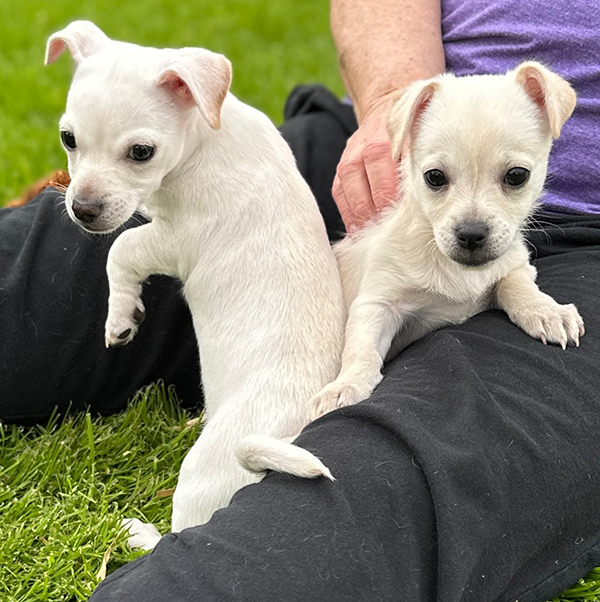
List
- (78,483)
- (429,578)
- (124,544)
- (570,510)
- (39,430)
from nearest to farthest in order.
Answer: (429,578)
(570,510)
(124,544)
(78,483)
(39,430)

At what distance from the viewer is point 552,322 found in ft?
8.68

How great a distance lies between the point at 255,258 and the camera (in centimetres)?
274

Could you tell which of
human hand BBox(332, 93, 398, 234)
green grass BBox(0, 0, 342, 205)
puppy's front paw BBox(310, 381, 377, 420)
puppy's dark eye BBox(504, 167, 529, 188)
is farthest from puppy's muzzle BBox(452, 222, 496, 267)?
green grass BBox(0, 0, 342, 205)

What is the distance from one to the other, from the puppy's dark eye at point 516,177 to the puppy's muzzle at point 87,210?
100cm

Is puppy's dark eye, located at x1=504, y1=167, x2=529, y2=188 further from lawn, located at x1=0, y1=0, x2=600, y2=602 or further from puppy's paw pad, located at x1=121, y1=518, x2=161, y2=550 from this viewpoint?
puppy's paw pad, located at x1=121, y1=518, x2=161, y2=550

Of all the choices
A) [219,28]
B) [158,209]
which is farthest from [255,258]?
[219,28]

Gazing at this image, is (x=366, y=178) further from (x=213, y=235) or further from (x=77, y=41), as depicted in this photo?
(x=77, y=41)

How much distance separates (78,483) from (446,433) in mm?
1165

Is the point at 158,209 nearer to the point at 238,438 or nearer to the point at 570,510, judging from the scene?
the point at 238,438

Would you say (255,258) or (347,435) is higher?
(255,258)

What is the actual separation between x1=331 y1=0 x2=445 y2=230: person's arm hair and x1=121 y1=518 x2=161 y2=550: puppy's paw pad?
3.54 feet

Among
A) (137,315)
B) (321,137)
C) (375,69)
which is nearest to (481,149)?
(137,315)

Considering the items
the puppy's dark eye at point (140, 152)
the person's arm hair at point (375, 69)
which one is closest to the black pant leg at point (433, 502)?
the person's arm hair at point (375, 69)

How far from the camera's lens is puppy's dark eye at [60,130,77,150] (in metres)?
2.60
